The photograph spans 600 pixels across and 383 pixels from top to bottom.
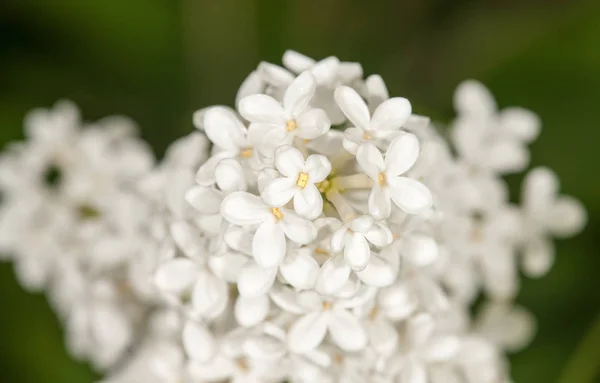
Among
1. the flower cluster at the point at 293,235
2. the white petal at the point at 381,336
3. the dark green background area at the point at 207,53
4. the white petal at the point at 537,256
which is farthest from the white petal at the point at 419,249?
the dark green background area at the point at 207,53

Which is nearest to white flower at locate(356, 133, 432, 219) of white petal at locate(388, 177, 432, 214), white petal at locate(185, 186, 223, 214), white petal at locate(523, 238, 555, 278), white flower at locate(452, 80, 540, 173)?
white petal at locate(388, 177, 432, 214)

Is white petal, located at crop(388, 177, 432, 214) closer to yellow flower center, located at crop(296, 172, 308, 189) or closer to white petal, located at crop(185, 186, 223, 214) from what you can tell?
yellow flower center, located at crop(296, 172, 308, 189)

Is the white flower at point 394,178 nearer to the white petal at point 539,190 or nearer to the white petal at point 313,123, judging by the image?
the white petal at point 313,123

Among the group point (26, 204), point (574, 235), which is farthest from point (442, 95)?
point (26, 204)

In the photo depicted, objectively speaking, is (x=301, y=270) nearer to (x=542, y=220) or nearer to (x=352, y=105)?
(x=352, y=105)

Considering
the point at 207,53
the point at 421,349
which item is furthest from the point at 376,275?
the point at 207,53

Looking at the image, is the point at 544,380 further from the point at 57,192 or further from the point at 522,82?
the point at 57,192
